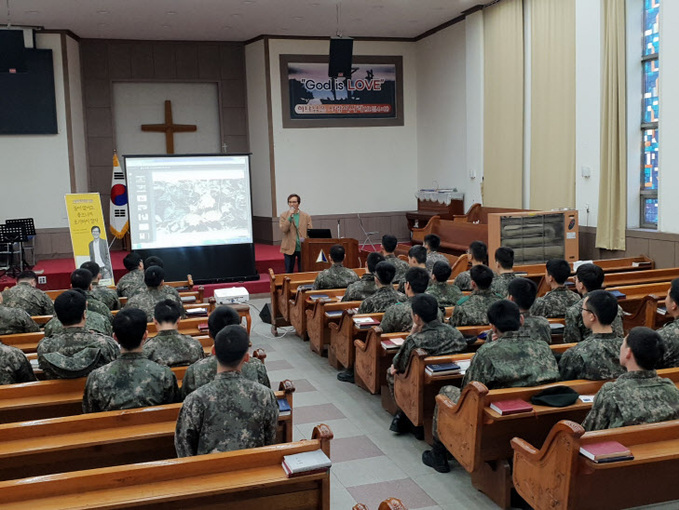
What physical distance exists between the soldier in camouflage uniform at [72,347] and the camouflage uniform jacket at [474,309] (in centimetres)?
254

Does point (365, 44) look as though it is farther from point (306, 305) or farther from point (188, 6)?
point (306, 305)

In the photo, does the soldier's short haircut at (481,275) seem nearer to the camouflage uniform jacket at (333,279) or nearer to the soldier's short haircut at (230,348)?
the camouflage uniform jacket at (333,279)

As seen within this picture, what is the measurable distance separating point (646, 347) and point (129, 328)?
2.30 m

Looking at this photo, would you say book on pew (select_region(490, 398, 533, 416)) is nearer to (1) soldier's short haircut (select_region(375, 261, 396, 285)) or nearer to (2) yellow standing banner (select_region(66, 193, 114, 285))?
(1) soldier's short haircut (select_region(375, 261, 396, 285))

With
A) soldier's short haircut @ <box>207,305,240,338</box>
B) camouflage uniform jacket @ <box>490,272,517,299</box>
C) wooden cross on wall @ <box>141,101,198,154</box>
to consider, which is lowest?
camouflage uniform jacket @ <box>490,272,517,299</box>

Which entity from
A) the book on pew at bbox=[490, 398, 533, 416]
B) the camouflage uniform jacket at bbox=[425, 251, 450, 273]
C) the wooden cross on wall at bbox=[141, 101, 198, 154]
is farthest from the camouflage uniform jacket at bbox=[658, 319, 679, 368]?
the wooden cross on wall at bbox=[141, 101, 198, 154]

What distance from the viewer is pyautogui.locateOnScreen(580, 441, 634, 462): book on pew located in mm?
2666

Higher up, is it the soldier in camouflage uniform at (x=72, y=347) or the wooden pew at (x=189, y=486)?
the soldier in camouflage uniform at (x=72, y=347)

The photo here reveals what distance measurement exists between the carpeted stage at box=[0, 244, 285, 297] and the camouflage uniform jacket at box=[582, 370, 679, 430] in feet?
24.7

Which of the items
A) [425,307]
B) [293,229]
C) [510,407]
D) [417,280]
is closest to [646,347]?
[510,407]

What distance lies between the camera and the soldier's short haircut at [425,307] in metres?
4.27

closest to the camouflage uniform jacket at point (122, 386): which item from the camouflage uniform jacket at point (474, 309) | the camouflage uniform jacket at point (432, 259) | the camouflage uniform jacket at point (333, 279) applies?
the camouflage uniform jacket at point (474, 309)

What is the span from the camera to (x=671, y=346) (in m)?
3.97

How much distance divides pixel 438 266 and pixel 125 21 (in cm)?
834
